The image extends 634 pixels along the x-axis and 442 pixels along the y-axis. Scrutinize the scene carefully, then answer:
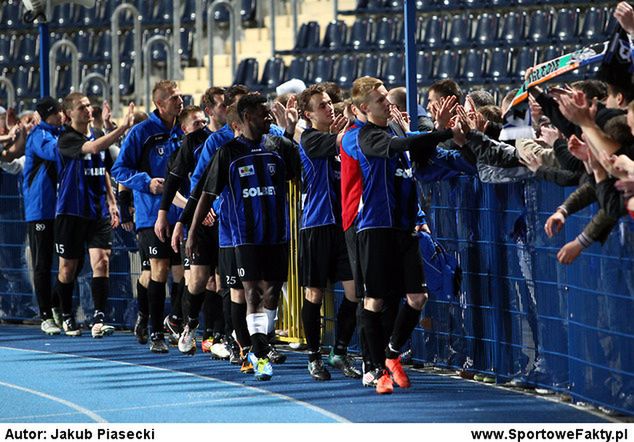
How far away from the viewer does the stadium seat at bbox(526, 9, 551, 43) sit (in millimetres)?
18250

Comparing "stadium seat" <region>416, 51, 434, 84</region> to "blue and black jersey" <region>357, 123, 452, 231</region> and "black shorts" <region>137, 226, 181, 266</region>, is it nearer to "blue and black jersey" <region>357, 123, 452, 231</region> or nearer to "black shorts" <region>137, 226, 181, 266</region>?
"black shorts" <region>137, 226, 181, 266</region>

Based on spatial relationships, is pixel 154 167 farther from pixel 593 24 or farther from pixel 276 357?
pixel 593 24

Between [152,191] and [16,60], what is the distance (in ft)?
40.9

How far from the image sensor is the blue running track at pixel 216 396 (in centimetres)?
833

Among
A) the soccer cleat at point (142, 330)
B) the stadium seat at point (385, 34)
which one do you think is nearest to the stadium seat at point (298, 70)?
the stadium seat at point (385, 34)

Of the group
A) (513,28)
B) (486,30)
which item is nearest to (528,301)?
(513,28)

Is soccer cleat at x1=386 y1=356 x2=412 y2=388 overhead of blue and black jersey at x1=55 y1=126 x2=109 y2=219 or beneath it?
beneath

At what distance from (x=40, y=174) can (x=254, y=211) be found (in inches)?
151

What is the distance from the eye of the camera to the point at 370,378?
30.5 feet

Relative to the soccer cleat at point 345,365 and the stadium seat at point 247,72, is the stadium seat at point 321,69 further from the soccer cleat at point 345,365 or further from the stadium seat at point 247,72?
the soccer cleat at point 345,365

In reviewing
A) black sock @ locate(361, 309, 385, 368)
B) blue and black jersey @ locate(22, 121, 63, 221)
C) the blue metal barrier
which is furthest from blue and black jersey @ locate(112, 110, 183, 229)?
black sock @ locate(361, 309, 385, 368)

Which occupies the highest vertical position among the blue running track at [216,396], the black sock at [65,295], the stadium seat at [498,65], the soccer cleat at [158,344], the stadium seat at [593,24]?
the stadium seat at [593,24]

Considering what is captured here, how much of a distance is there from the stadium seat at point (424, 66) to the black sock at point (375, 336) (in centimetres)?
971

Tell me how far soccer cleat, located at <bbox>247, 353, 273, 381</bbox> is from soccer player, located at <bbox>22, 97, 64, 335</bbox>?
3.70m
